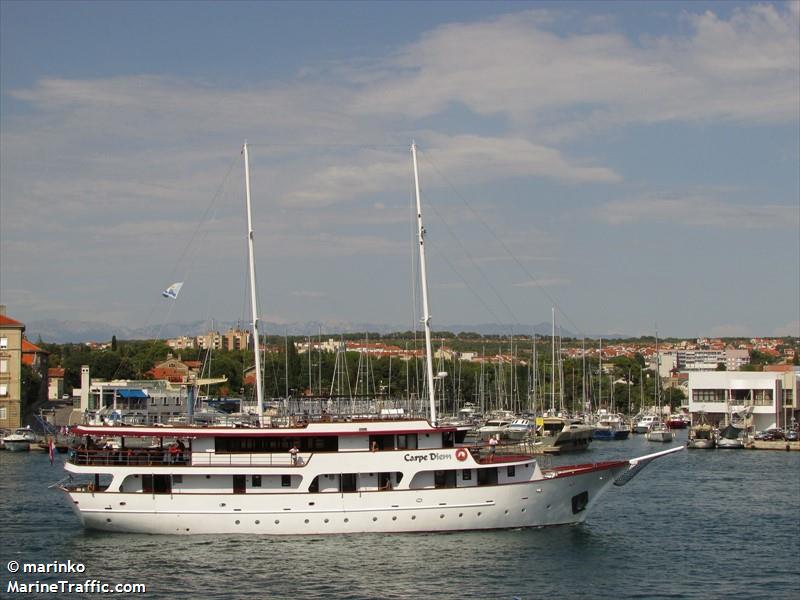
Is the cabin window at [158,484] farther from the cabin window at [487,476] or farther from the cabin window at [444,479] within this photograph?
the cabin window at [487,476]

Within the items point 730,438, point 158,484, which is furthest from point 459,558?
point 730,438

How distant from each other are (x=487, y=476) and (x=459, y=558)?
16.1ft

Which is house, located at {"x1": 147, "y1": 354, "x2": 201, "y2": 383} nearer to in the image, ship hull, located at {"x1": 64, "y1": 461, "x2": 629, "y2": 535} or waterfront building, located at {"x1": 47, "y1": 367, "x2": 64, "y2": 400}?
waterfront building, located at {"x1": 47, "y1": 367, "x2": 64, "y2": 400}

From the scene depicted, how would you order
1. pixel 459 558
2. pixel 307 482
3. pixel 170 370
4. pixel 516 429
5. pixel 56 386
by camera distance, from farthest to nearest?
pixel 56 386, pixel 170 370, pixel 516 429, pixel 307 482, pixel 459 558

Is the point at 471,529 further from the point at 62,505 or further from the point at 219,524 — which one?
the point at 62,505

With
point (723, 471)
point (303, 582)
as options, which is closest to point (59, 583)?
point (303, 582)

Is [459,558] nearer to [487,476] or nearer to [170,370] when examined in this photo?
[487,476]

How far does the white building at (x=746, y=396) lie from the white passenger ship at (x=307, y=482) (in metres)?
63.9

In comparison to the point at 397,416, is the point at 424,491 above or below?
below

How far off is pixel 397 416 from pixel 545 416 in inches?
2383

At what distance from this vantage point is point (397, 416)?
39781mm

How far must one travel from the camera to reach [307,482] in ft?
124

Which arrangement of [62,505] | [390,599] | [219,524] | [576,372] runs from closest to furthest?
[390,599], [219,524], [62,505], [576,372]

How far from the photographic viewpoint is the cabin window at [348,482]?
37.9 m
